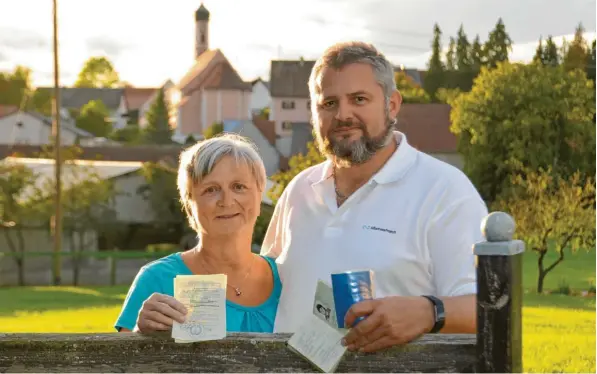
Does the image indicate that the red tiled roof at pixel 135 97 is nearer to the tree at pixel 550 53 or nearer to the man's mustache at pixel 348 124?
the tree at pixel 550 53

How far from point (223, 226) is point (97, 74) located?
114534 mm

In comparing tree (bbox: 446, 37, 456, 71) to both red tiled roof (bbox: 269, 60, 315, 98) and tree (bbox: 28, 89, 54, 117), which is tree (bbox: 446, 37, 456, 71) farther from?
tree (bbox: 28, 89, 54, 117)

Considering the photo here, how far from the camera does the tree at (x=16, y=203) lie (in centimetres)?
3381

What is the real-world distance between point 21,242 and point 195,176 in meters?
32.7

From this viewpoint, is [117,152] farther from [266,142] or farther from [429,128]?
[429,128]

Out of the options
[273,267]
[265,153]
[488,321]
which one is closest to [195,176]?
[273,267]

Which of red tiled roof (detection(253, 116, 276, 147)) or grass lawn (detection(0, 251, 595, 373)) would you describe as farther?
red tiled roof (detection(253, 116, 276, 147))

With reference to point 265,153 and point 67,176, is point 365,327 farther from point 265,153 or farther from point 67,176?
point 265,153

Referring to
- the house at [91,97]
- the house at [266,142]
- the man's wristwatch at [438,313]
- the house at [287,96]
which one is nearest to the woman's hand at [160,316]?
the man's wristwatch at [438,313]

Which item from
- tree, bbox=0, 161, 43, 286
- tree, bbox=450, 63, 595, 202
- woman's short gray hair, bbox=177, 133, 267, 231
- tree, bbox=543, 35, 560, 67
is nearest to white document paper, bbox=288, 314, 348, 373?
woman's short gray hair, bbox=177, 133, 267, 231

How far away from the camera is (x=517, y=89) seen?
35094mm

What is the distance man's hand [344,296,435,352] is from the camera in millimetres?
2812

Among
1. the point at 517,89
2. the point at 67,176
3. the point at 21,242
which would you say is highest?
the point at 517,89

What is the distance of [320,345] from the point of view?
9.41 ft
